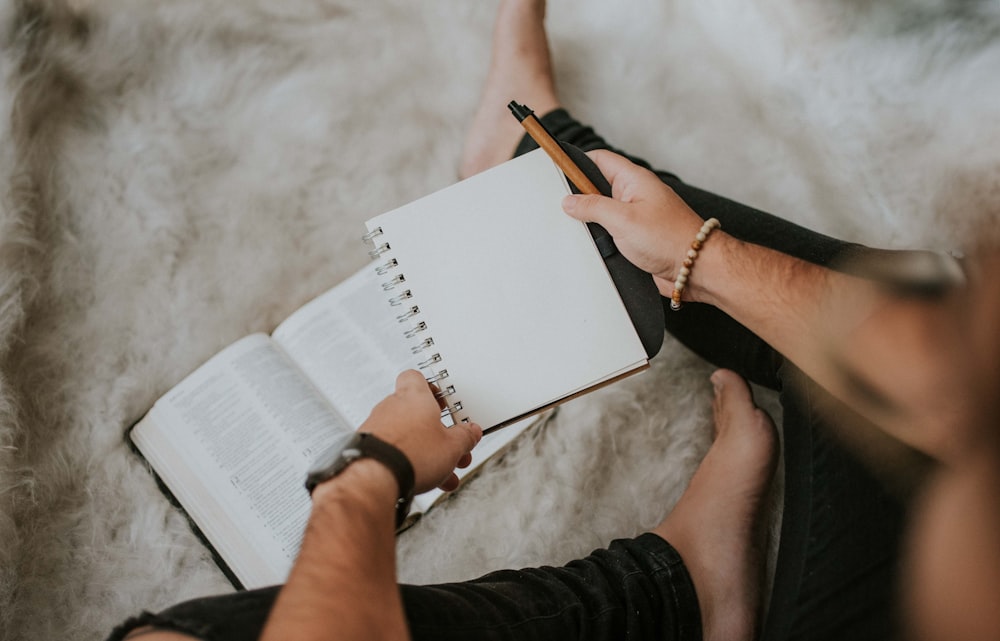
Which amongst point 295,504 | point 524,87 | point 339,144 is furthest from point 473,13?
point 295,504

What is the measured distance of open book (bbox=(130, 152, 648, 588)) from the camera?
0.61 meters

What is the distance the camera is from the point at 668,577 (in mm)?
678

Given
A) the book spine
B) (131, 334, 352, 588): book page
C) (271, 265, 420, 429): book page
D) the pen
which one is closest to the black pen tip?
the pen

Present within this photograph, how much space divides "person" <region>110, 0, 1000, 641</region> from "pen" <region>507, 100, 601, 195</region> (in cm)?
2

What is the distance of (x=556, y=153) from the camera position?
637 millimetres

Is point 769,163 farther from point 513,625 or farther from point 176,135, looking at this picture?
point 176,135

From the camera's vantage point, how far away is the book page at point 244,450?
0.73 meters

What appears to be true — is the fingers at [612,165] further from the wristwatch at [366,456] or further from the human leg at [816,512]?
the wristwatch at [366,456]

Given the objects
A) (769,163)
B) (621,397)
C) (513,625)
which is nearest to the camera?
(513,625)

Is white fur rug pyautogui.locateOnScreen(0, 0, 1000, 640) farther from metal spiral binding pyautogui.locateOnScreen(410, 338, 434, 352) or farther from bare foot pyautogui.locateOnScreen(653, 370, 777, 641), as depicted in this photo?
metal spiral binding pyautogui.locateOnScreen(410, 338, 434, 352)

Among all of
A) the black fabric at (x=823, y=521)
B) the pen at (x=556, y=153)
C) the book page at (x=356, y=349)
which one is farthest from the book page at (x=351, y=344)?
the black fabric at (x=823, y=521)

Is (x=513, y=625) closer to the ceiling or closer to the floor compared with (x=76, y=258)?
closer to the floor

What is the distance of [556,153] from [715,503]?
42 cm

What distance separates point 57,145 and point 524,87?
0.61 meters
